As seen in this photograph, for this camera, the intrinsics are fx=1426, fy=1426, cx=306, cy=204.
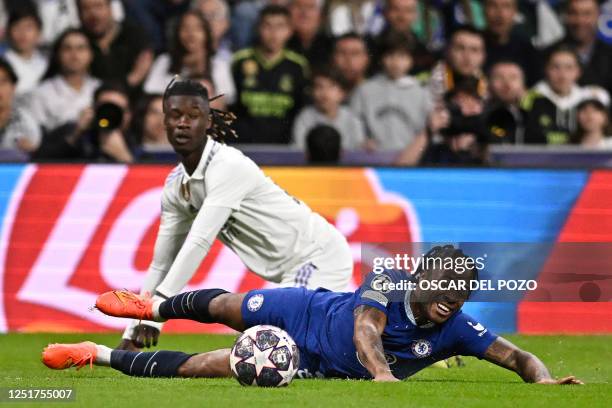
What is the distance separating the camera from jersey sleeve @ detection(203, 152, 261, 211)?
32.7ft

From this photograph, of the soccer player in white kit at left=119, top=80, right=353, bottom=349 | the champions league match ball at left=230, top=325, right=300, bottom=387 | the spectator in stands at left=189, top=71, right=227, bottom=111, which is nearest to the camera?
the champions league match ball at left=230, top=325, right=300, bottom=387

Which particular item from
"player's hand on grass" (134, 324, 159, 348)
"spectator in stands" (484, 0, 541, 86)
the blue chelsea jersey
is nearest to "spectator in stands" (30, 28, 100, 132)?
"spectator in stands" (484, 0, 541, 86)

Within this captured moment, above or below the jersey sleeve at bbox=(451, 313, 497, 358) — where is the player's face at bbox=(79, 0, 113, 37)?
above

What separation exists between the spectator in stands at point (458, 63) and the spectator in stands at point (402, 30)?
45 cm

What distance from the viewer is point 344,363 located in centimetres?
918

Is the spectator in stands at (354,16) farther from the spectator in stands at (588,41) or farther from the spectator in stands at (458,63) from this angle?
the spectator in stands at (588,41)

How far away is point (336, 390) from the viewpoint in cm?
846

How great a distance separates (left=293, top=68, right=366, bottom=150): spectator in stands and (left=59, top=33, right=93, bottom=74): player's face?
247cm

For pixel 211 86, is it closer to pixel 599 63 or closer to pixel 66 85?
pixel 66 85

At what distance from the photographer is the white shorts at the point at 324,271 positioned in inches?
408

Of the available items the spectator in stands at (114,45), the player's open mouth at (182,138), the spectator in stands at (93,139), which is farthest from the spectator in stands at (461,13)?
the player's open mouth at (182,138)

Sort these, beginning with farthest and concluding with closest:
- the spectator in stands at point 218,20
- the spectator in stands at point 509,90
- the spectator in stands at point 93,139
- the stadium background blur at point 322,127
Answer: the spectator in stands at point 218,20, the spectator in stands at point 509,90, the spectator in stands at point 93,139, the stadium background blur at point 322,127

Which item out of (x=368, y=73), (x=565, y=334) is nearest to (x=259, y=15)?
(x=368, y=73)

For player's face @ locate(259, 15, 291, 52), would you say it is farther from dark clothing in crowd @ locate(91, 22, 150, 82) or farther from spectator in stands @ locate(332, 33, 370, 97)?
dark clothing in crowd @ locate(91, 22, 150, 82)
